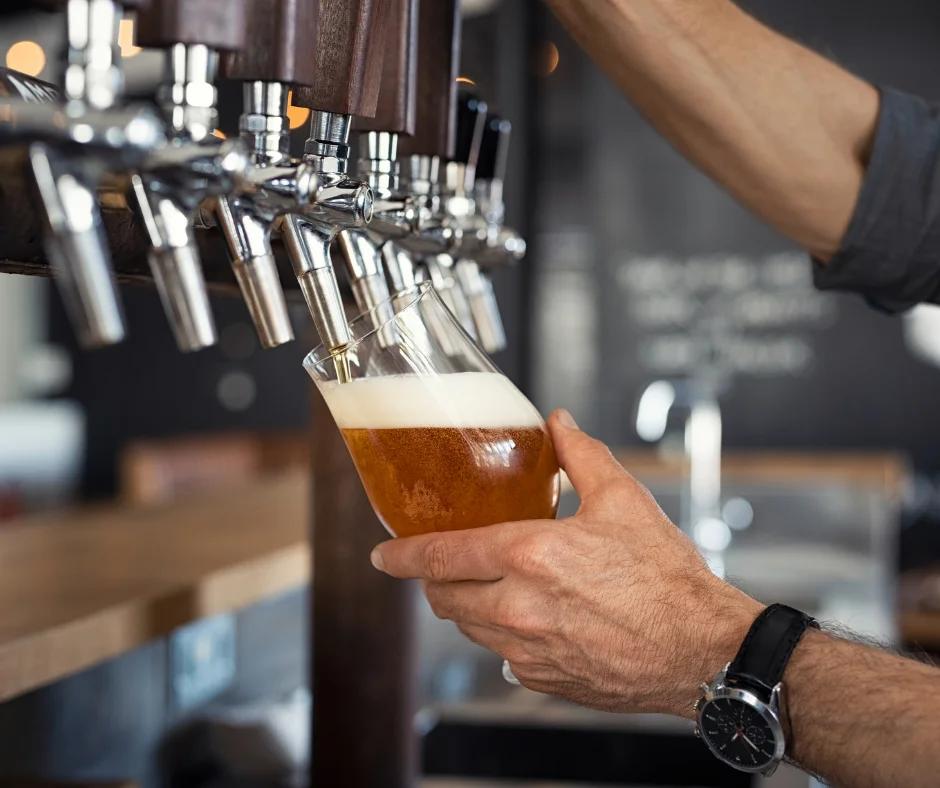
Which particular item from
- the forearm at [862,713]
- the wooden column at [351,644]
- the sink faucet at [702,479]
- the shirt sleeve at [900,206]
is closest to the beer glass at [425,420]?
the forearm at [862,713]

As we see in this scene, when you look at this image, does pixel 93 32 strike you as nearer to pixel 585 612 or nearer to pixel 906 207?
pixel 585 612

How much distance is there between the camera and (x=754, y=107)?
125 cm

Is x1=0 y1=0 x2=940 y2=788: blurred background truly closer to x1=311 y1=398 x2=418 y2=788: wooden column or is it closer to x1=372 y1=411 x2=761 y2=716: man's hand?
x1=311 y1=398 x2=418 y2=788: wooden column

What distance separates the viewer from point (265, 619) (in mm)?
1568

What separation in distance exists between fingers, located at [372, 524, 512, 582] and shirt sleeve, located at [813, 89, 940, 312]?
0.70 metres

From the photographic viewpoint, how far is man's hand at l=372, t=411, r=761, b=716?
0.78 meters

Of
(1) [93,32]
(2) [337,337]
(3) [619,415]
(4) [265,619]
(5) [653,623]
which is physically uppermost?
(1) [93,32]

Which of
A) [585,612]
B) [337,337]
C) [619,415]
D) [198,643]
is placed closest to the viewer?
[337,337]

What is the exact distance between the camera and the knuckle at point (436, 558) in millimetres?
775

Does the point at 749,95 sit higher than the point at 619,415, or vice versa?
the point at 749,95

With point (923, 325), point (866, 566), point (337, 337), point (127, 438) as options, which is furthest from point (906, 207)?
point (127, 438)

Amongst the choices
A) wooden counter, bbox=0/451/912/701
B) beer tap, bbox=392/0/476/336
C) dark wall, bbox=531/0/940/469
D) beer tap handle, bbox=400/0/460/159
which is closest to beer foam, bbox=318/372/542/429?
beer tap, bbox=392/0/476/336

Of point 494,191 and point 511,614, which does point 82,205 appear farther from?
point 494,191

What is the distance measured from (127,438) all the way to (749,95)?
7.02 meters
